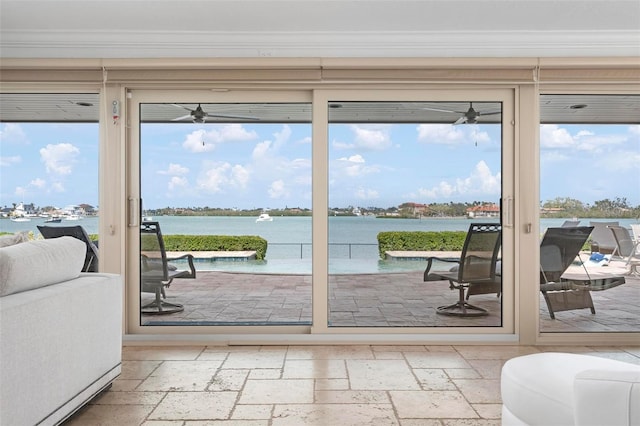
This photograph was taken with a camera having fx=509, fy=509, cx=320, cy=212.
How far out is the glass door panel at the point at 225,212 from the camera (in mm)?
4082

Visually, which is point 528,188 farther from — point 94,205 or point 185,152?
point 94,205

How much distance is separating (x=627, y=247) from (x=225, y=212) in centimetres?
319

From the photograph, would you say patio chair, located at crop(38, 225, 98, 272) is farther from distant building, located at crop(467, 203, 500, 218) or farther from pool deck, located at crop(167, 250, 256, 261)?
distant building, located at crop(467, 203, 500, 218)

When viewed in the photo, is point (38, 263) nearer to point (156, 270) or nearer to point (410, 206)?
point (156, 270)

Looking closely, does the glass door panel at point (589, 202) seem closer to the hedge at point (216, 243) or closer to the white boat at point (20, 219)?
the hedge at point (216, 243)

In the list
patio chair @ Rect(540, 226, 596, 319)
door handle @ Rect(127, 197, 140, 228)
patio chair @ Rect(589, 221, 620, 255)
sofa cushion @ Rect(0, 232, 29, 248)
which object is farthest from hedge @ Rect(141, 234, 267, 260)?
patio chair @ Rect(589, 221, 620, 255)

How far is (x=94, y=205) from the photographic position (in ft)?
13.4

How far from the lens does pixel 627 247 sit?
3.99m

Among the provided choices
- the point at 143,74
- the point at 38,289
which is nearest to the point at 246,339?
the point at 38,289

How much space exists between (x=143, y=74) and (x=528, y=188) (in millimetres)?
3066

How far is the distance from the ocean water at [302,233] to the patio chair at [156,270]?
86 mm

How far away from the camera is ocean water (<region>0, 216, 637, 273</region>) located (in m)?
4.05

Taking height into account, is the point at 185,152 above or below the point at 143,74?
below

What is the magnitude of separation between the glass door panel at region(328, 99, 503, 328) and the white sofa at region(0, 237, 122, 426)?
184cm
